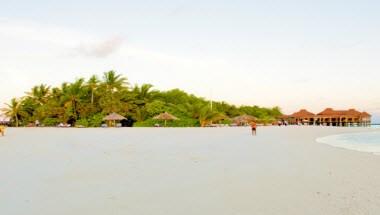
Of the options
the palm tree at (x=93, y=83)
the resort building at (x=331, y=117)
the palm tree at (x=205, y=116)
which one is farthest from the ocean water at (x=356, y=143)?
the resort building at (x=331, y=117)

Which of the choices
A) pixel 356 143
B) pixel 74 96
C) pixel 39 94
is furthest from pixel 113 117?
pixel 356 143

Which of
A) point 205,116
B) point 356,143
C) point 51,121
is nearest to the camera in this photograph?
point 356,143

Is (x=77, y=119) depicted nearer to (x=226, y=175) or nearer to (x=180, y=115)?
(x=180, y=115)

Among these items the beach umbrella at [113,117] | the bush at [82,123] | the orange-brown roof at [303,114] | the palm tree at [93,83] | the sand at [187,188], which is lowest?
the sand at [187,188]

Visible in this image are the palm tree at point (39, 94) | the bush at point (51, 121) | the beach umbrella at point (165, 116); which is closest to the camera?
the beach umbrella at point (165, 116)

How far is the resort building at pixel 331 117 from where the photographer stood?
59.9 metres

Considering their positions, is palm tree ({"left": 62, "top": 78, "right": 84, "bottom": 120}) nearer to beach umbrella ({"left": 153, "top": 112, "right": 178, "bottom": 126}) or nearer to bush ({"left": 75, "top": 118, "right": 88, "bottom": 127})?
bush ({"left": 75, "top": 118, "right": 88, "bottom": 127})

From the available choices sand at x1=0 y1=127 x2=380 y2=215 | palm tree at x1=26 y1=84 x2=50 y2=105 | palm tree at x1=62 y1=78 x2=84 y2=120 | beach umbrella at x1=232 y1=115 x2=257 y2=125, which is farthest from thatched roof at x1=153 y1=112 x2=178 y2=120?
sand at x1=0 y1=127 x2=380 y2=215

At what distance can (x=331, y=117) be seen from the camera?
60.5 metres

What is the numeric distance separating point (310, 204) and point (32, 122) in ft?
137

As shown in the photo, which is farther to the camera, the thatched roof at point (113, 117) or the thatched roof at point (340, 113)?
the thatched roof at point (340, 113)

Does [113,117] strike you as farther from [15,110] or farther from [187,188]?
[187,188]

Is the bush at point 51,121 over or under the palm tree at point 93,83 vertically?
under

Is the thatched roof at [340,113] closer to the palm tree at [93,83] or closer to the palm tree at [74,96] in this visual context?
the palm tree at [93,83]
